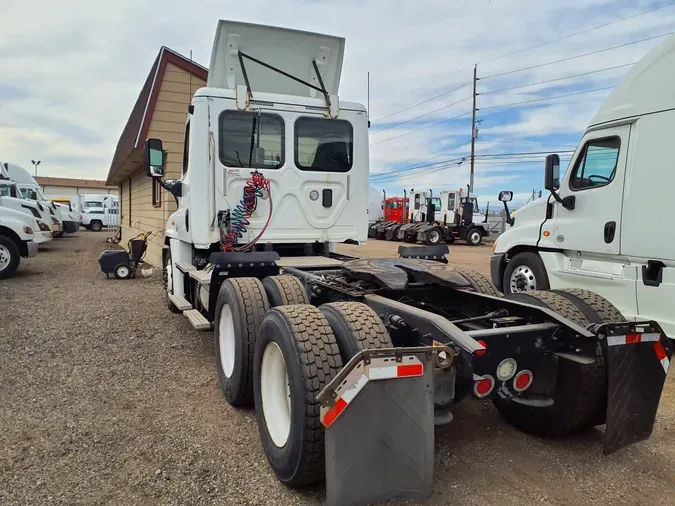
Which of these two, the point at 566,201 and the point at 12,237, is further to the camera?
the point at 12,237

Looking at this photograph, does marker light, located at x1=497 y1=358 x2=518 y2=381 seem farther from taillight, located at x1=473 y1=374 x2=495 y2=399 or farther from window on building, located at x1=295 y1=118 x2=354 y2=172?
window on building, located at x1=295 y1=118 x2=354 y2=172

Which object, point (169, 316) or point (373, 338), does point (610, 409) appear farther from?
point (169, 316)

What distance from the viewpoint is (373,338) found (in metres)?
2.72

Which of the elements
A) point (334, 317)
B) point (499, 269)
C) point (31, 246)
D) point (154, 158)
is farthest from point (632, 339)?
point (31, 246)

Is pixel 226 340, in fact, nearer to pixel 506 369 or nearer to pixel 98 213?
pixel 506 369

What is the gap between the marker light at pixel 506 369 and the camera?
278 cm

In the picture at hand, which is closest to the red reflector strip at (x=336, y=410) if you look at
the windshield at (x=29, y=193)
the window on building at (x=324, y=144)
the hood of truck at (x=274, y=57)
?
the window on building at (x=324, y=144)

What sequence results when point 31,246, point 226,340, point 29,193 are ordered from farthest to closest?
point 29,193 < point 31,246 < point 226,340

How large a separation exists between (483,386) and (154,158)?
4526 mm

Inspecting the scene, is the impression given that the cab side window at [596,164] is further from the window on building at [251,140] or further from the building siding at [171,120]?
the building siding at [171,120]

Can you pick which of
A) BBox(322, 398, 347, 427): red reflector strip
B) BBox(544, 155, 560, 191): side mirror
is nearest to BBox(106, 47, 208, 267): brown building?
BBox(544, 155, 560, 191): side mirror

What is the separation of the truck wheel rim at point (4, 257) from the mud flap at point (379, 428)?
11.1 meters

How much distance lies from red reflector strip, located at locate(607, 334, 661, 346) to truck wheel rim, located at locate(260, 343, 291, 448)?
5.92ft

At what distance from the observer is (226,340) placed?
4184 mm
